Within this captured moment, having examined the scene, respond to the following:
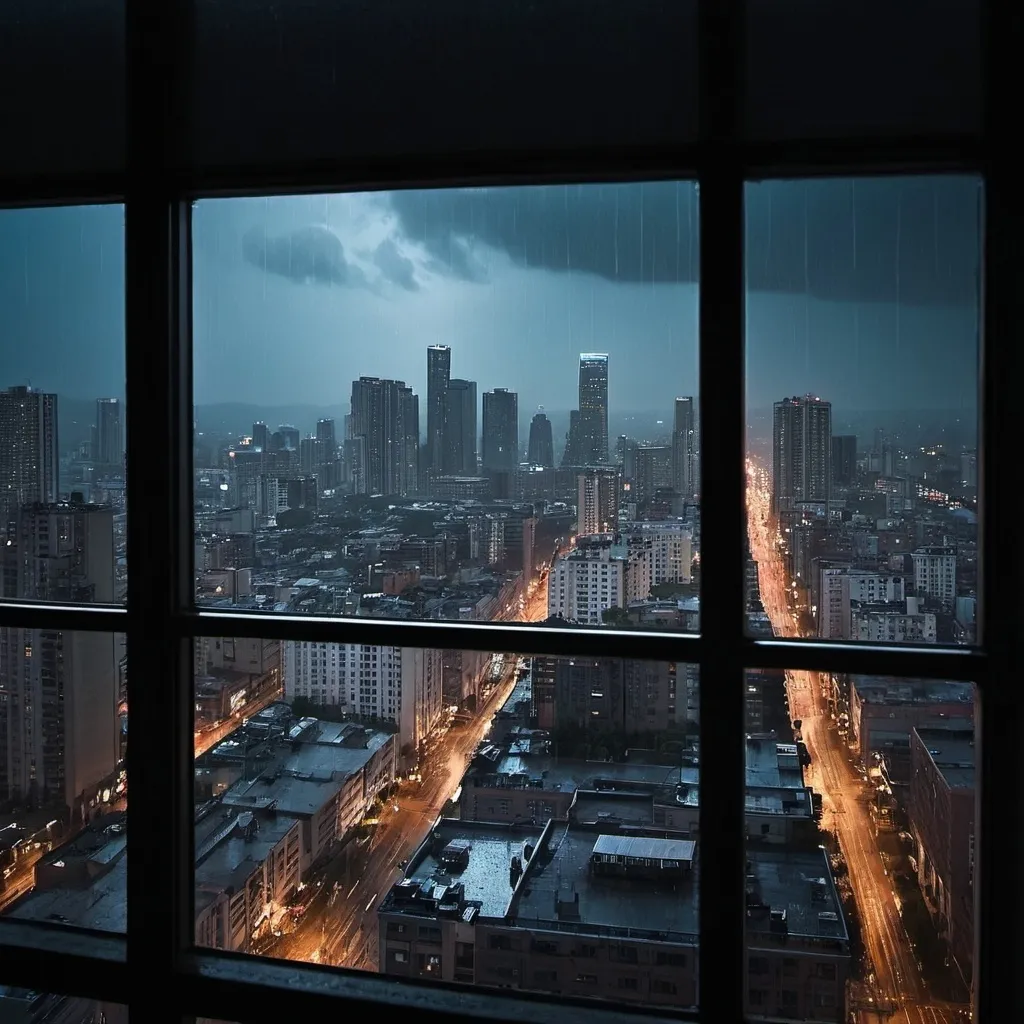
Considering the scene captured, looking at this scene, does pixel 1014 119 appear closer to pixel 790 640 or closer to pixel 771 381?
pixel 771 381

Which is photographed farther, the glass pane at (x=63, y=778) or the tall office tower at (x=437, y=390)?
the glass pane at (x=63, y=778)

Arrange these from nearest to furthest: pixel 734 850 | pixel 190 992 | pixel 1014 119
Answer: pixel 1014 119, pixel 734 850, pixel 190 992

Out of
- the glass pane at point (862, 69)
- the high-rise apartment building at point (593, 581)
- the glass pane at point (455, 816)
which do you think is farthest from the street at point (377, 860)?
the glass pane at point (862, 69)

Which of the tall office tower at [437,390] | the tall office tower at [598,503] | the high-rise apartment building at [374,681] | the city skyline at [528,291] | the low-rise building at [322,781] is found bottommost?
the low-rise building at [322,781]

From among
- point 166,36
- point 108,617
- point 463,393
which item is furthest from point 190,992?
point 166,36

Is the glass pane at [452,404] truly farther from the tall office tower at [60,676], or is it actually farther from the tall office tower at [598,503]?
the tall office tower at [60,676]

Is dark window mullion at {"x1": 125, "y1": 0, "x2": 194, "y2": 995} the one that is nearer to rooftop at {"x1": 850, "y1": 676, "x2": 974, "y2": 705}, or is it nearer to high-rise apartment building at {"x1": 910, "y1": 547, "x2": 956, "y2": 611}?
rooftop at {"x1": 850, "y1": 676, "x2": 974, "y2": 705}

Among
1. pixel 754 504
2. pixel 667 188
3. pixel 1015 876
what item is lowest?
pixel 1015 876
